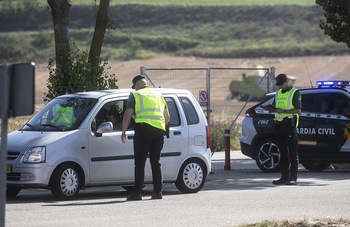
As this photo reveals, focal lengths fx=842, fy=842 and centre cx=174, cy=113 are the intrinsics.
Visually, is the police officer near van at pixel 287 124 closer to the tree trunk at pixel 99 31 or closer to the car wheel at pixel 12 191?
the tree trunk at pixel 99 31

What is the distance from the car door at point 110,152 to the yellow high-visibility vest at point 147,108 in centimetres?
65

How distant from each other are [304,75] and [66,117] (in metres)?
48.4

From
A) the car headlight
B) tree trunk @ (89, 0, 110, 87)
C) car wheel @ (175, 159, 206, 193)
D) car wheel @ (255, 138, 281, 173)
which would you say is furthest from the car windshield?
car wheel @ (255, 138, 281, 173)

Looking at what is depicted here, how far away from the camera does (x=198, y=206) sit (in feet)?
37.0

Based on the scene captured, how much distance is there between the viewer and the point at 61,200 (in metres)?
11.9

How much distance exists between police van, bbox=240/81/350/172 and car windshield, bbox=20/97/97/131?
5.31m

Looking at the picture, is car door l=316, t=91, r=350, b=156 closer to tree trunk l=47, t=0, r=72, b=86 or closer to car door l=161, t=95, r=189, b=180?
car door l=161, t=95, r=189, b=180

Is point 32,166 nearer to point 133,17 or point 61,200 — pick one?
point 61,200

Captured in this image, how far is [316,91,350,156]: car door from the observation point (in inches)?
643

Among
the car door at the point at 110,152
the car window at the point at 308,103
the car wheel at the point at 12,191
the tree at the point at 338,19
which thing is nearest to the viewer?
the car door at the point at 110,152

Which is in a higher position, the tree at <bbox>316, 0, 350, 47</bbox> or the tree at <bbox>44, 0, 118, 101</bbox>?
the tree at <bbox>316, 0, 350, 47</bbox>

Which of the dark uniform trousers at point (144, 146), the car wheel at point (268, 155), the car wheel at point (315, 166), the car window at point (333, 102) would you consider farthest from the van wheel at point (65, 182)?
the car wheel at point (315, 166)

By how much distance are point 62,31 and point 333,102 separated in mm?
5460

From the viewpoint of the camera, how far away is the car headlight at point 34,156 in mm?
11688
